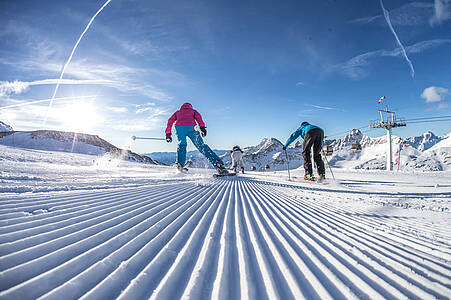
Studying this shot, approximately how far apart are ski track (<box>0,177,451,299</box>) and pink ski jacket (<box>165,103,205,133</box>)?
4.67m

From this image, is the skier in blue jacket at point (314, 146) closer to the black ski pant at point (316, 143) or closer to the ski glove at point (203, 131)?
the black ski pant at point (316, 143)

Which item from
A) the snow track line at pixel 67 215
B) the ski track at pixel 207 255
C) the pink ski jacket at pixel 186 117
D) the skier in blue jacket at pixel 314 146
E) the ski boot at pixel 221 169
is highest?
the pink ski jacket at pixel 186 117

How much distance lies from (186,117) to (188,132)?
504 mm

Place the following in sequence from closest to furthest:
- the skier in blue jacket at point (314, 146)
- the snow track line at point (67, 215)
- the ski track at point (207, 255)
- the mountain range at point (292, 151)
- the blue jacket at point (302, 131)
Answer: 1. the ski track at point (207, 255)
2. the snow track line at point (67, 215)
3. the skier in blue jacket at point (314, 146)
4. the blue jacket at point (302, 131)
5. the mountain range at point (292, 151)

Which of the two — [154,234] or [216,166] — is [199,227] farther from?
[216,166]

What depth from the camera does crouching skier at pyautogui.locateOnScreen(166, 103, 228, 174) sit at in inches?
242

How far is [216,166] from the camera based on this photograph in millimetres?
6449

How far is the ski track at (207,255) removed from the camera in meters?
0.71

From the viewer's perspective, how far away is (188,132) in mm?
6168

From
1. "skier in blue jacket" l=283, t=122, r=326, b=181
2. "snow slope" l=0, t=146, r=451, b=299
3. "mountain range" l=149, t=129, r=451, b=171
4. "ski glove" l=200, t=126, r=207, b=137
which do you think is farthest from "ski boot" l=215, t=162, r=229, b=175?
"snow slope" l=0, t=146, r=451, b=299

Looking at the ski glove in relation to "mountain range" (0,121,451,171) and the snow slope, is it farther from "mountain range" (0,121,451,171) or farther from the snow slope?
the snow slope

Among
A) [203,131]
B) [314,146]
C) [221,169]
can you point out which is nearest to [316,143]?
[314,146]

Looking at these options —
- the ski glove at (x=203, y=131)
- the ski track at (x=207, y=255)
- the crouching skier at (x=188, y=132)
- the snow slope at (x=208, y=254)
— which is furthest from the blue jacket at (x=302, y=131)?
the ski track at (x=207, y=255)

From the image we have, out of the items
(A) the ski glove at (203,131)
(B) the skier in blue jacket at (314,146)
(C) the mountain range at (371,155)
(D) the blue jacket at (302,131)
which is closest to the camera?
(B) the skier in blue jacket at (314,146)
